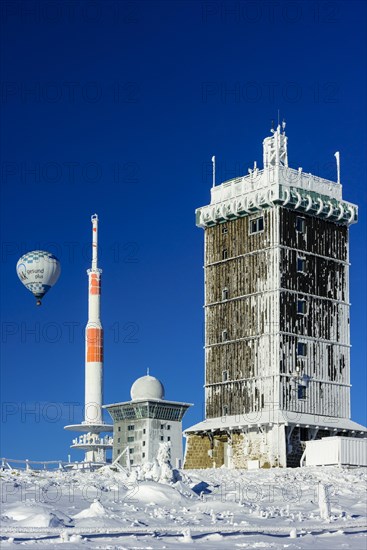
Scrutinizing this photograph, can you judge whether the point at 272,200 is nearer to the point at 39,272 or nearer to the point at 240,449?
the point at 240,449

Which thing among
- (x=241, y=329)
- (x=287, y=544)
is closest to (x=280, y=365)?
(x=241, y=329)

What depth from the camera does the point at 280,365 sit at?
228 ft

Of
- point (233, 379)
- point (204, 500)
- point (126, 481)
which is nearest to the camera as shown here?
point (204, 500)

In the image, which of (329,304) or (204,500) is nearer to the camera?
(204,500)

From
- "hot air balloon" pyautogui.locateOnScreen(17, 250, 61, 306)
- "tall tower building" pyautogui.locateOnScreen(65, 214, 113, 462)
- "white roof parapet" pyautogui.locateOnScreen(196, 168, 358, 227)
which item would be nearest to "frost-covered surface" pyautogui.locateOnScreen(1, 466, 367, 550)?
"white roof parapet" pyautogui.locateOnScreen(196, 168, 358, 227)

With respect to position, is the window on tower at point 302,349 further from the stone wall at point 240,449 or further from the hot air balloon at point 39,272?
the hot air balloon at point 39,272

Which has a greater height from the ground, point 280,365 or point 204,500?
point 280,365

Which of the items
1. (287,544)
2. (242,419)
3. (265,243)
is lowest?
(287,544)

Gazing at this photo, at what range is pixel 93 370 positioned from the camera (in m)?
102

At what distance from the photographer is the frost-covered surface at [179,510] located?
3569 centimetres

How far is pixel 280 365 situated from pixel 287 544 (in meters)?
34.3

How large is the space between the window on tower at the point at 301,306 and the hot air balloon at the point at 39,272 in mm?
23207

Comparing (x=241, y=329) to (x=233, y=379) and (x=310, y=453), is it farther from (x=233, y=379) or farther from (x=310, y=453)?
(x=310, y=453)

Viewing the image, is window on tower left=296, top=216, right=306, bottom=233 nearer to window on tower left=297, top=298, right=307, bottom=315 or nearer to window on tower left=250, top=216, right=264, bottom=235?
window on tower left=250, top=216, right=264, bottom=235
